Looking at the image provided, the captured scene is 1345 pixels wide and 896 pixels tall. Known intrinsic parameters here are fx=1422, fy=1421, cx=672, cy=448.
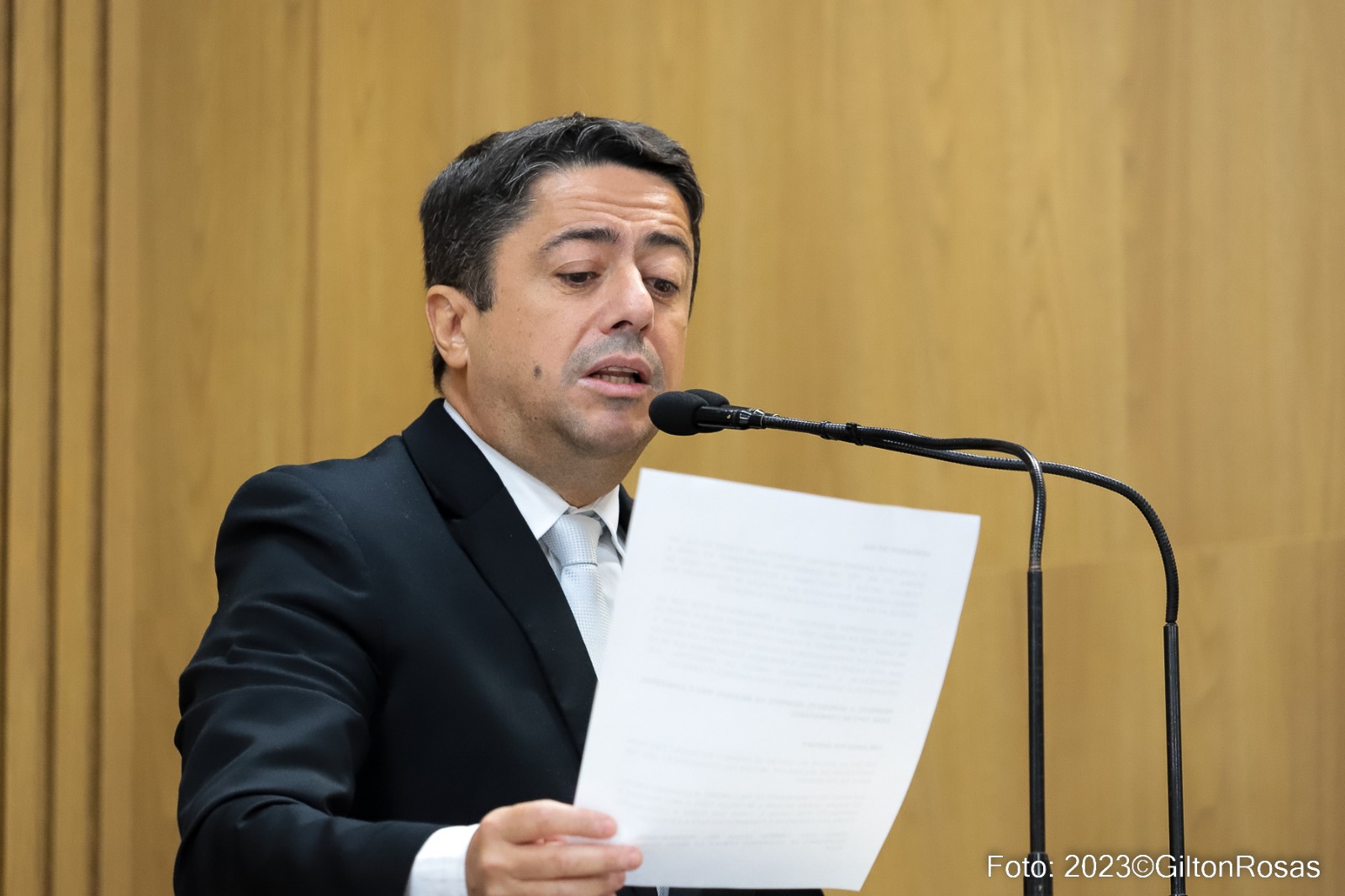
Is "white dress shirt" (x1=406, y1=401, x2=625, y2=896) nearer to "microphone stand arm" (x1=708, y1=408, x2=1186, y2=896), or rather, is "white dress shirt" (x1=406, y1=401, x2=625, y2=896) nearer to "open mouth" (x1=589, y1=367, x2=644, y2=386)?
"open mouth" (x1=589, y1=367, x2=644, y2=386)

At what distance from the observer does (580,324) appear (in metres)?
1.75

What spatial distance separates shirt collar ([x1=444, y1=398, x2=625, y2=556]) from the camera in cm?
175

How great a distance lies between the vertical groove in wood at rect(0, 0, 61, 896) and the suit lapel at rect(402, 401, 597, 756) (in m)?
1.00

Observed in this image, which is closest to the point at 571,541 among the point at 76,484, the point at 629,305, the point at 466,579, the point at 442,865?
the point at 466,579

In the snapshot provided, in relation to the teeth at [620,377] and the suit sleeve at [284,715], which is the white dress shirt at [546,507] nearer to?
the teeth at [620,377]

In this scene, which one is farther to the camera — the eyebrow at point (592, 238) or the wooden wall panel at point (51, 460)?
the wooden wall panel at point (51, 460)

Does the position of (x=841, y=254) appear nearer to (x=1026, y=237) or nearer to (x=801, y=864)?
(x=1026, y=237)

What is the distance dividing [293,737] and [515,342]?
66 centimetres

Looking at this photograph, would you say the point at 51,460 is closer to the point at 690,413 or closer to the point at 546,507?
the point at 546,507

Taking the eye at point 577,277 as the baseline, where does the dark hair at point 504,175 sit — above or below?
above

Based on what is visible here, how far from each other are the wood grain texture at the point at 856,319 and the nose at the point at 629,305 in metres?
0.96

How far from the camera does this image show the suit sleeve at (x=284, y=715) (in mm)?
1143

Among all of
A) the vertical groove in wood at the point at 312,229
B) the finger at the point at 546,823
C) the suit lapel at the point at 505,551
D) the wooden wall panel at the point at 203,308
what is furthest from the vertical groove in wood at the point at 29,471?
the finger at the point at 546,823

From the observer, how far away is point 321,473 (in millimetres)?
1586
